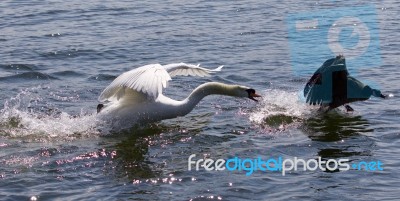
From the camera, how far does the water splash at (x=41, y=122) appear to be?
9.69 metres

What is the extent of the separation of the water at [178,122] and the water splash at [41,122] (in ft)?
0.06

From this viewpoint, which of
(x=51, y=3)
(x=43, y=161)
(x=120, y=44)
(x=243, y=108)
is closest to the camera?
(x=43, y=161)

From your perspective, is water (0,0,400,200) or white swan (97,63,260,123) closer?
water (0,0,400,200)

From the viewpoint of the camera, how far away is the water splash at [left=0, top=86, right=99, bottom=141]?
9.69 metres

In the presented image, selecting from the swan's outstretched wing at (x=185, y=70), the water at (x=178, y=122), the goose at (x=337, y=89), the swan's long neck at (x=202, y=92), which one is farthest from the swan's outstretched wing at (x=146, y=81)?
the goose at (x=337, y=89)

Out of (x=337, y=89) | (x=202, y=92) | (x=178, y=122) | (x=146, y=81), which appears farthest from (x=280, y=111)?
(x=146, y=81)

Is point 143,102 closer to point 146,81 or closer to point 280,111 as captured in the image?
point 146,81

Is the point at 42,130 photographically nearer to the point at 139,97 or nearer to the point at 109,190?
the point at 139,97

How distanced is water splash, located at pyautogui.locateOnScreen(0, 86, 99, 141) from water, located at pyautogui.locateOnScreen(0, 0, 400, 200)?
0.06ft

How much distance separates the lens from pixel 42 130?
386 inches

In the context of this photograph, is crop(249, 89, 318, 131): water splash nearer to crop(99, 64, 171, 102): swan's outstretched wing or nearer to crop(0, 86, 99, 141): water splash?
crop(99, 64, 171, 102): swan's outstretched wing

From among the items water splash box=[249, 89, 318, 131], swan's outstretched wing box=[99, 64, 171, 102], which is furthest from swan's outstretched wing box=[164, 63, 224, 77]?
swan's outstretched wing box=[99, 64, 171, 102]

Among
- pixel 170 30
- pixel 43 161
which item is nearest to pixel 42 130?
pixel 43 161

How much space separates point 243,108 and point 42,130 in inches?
108
